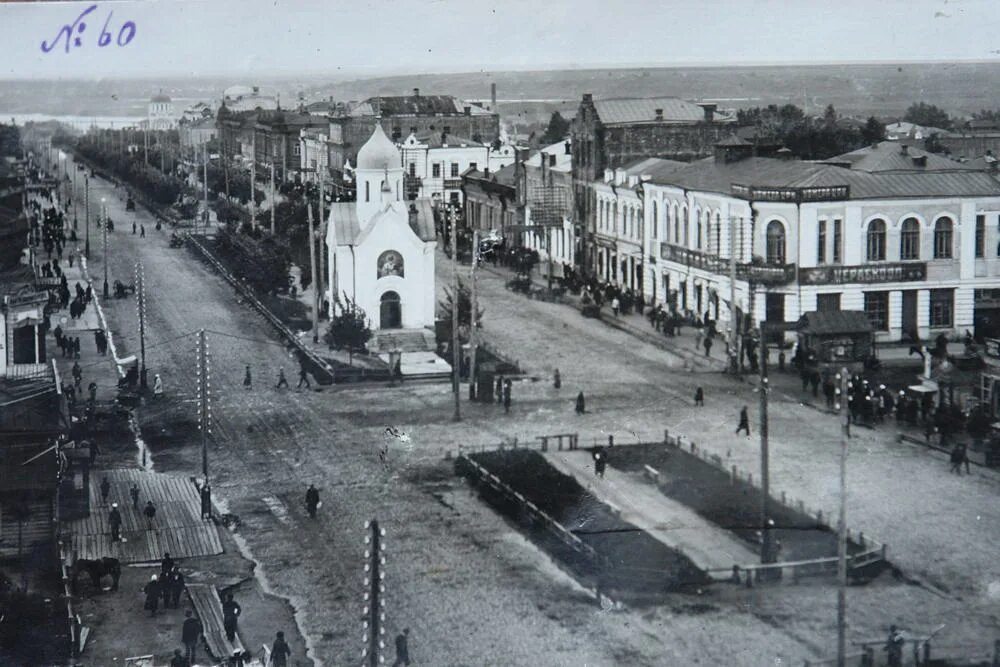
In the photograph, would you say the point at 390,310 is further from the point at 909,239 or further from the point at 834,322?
the point at 909,239

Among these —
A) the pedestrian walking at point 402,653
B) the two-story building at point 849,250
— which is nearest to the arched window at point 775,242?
the two-story building at point 849,250

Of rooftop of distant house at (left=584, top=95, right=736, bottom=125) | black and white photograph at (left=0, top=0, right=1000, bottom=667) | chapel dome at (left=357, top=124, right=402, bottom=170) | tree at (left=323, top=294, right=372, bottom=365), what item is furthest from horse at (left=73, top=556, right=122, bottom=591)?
chapel dome at (left=357, top=124, right=402, bottom=170)

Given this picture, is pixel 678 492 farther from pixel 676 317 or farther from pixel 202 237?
pixel 202 237

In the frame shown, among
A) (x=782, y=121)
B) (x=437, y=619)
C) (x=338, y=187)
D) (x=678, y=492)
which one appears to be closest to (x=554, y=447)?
(x=678, y=492)

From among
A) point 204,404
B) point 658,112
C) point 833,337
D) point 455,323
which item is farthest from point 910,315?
point 204,404

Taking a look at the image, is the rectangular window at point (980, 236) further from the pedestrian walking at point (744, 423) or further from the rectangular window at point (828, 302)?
the pedestrian walking at point (744, 423)

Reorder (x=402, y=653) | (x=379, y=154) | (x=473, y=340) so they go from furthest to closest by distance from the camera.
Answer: (x=379, y=154) → (x=473, y=340) → (x=402, y=653)

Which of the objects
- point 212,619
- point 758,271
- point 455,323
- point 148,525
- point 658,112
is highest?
point 658,112
